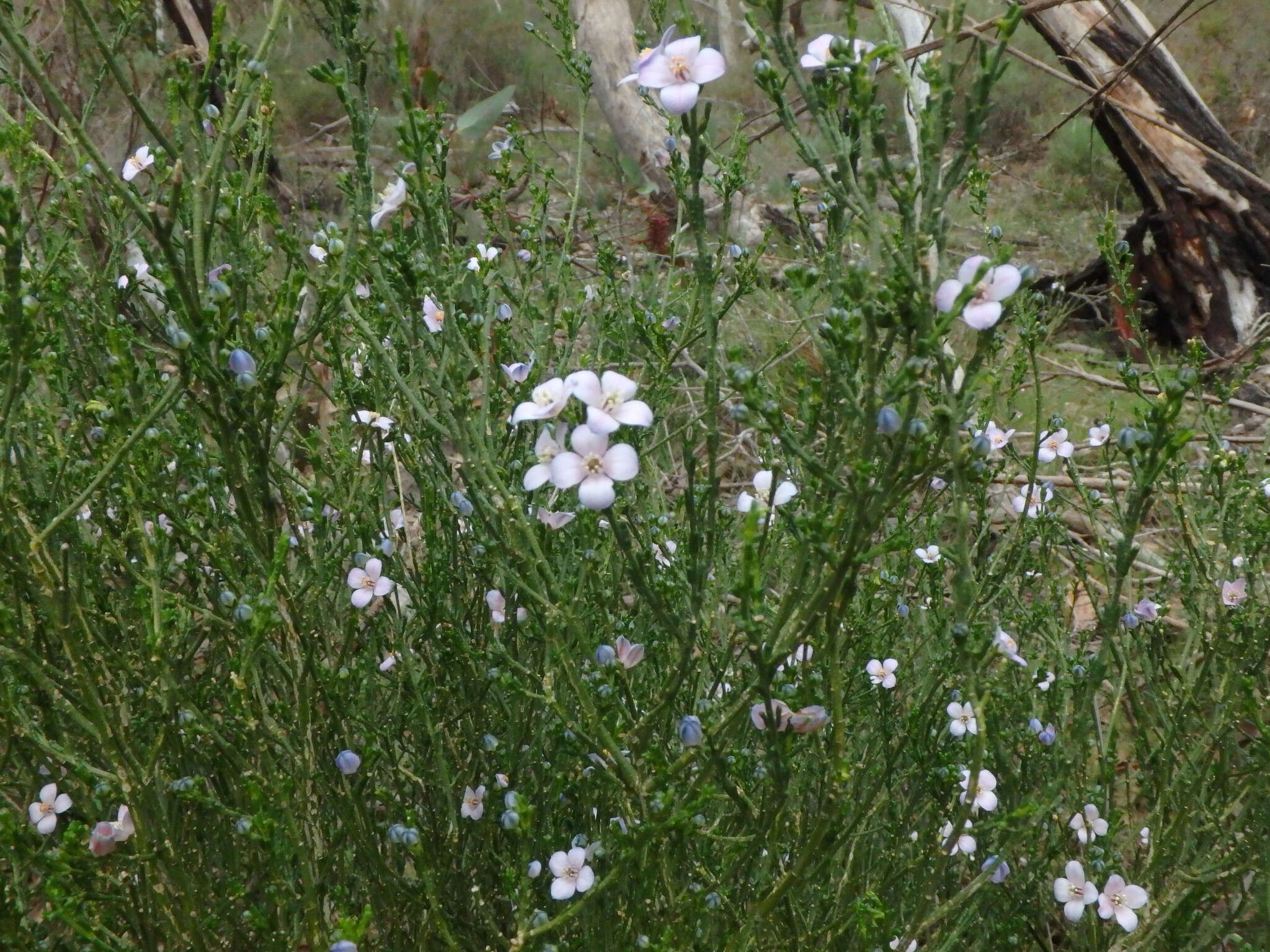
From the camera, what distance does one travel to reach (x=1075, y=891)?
195 cm

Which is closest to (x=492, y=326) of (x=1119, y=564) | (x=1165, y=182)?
(x=1119, y=564)

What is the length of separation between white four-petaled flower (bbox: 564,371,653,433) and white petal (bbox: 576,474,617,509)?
7 centimetres

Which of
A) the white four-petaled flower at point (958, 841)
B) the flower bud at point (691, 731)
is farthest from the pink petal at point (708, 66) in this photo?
the white four-petaled flower at point (958, 841)

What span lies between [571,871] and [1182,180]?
5092 mm

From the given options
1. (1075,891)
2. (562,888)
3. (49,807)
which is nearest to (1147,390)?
(1075,891)

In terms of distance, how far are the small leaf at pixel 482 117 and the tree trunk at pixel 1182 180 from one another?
2.89 metres

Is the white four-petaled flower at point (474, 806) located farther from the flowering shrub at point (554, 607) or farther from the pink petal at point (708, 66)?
the pink petal at point (708, 66)

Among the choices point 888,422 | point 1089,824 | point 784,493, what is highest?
point 888,422

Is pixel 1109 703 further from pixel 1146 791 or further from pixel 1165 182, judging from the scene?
pixel 1165 182

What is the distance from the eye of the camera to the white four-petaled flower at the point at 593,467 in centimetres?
123

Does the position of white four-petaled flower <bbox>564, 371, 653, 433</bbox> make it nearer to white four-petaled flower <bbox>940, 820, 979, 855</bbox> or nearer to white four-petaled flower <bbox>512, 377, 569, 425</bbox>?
white four-petaled flower <bbox>512, 377, 569, 425</bbox>

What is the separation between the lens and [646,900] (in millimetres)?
1548

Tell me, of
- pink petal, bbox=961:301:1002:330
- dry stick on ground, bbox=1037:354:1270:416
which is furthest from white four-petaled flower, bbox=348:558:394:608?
dry stick on ground, bbox=1037:354:1270:416

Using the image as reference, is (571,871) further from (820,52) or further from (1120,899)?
(820,52)
